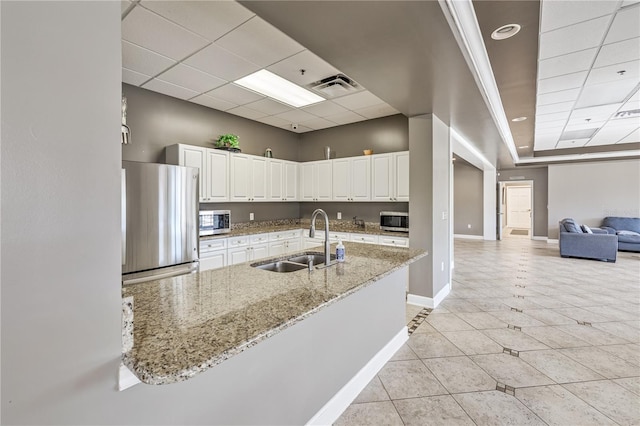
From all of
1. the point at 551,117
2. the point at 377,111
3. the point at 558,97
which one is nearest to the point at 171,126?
the point at 377,111

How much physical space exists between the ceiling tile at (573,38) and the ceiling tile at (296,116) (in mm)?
3063

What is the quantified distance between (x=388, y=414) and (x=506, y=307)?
2.77 m

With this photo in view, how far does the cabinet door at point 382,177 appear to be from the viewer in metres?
4.59

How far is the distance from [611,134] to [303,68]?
7010 millimetres

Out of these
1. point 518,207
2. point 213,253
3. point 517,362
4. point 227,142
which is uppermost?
point 227,142

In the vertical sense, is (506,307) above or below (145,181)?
below

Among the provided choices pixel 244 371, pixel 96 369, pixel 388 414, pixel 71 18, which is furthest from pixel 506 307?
pixel 71 18

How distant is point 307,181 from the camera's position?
222 inches

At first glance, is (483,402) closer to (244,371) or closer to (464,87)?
(244,371)

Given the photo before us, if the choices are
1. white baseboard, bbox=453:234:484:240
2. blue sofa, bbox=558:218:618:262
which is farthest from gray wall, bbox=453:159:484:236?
blue sofa, bbox=558:218:618:262

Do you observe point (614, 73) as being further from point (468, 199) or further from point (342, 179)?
point (468, 199)

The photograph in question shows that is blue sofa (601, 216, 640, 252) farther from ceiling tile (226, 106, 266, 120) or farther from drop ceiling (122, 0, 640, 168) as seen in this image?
ceiling tile (226, 106, 266, 120)

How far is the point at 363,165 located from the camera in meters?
4.89

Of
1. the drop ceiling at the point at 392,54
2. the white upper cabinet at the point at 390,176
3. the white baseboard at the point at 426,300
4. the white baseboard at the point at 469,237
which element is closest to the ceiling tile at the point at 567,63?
the drop ceiling at the point at 392,54
